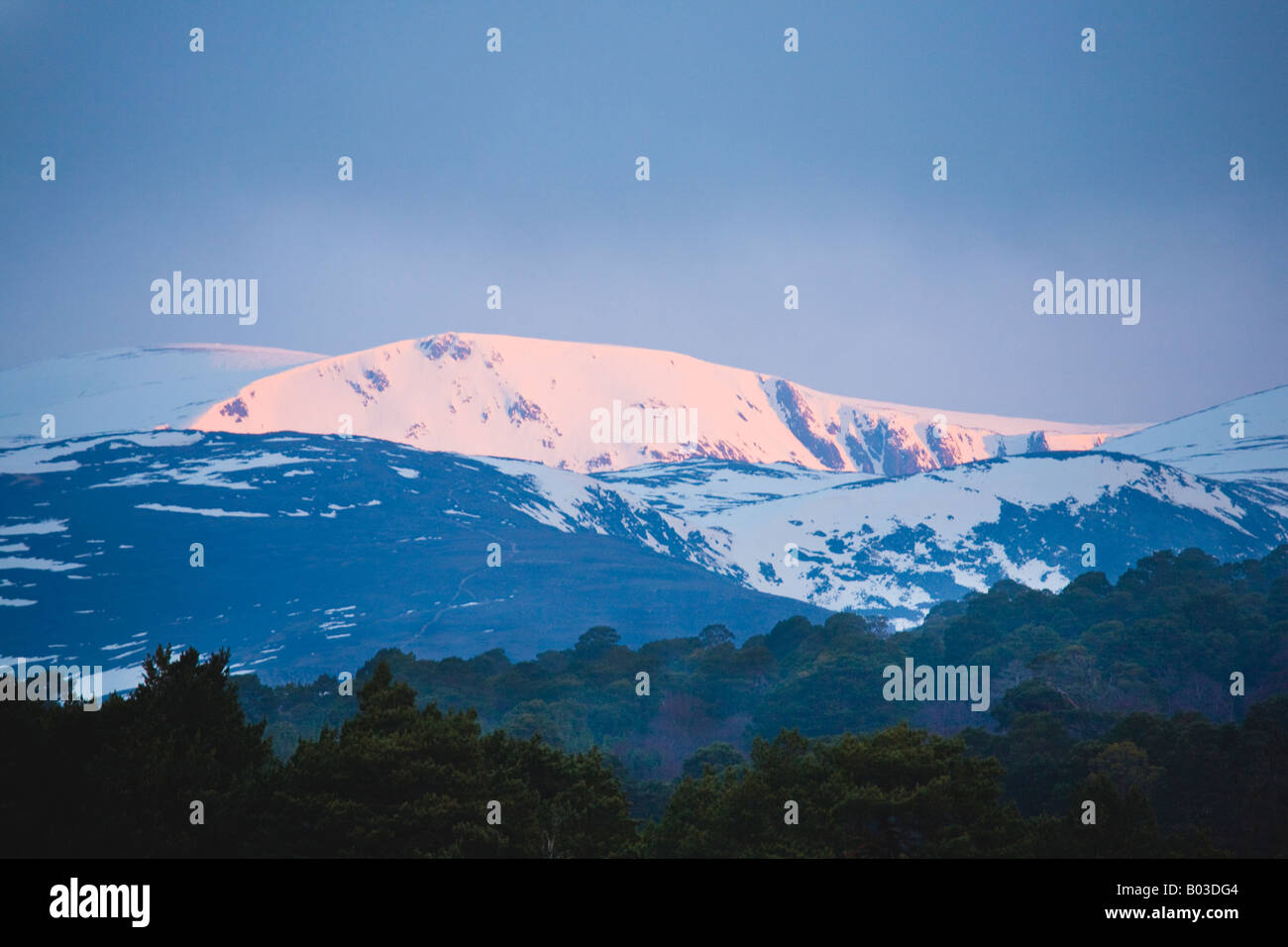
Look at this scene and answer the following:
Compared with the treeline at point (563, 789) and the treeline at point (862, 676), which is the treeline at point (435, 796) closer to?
the treeline at point (563, 789)

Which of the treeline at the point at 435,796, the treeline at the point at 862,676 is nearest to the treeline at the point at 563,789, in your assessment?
the treeline at the point at 435,796

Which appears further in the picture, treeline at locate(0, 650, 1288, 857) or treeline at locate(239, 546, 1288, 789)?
treeline at locate(239, 546, 1288, 789)

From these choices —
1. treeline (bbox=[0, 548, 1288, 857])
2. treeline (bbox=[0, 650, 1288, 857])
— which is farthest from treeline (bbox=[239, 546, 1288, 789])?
treeline (bbox=[0, 650, 1288, 857])

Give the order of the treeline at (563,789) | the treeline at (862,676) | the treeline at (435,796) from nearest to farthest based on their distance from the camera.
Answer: the treeline at (435,796) → the treeline at (563,789) → the treeline at (862,676)

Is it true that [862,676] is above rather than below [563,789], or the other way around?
above

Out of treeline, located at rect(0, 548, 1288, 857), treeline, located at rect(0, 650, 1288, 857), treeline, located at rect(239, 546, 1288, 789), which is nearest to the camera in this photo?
treeline, located at rect(0, 650, 1288, 857)

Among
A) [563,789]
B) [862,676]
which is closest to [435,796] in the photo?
[563,789]

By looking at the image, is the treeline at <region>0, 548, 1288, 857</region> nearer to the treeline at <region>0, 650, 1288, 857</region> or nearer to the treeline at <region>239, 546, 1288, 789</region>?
the treeline at <region>0, 650, 1288, 857</region>

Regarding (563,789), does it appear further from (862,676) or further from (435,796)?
(862,676)

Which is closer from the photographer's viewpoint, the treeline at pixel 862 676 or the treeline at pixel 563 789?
the treeline at pixel 563 789

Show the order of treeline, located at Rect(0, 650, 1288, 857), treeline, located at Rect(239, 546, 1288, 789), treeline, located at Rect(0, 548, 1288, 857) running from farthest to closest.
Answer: treeline, located at Rect(239, 546, 1288, 789), treeline, located at Rect(0, 548, 1288, 857), treeline, located at Rect(0, 650, 1288, 857)
